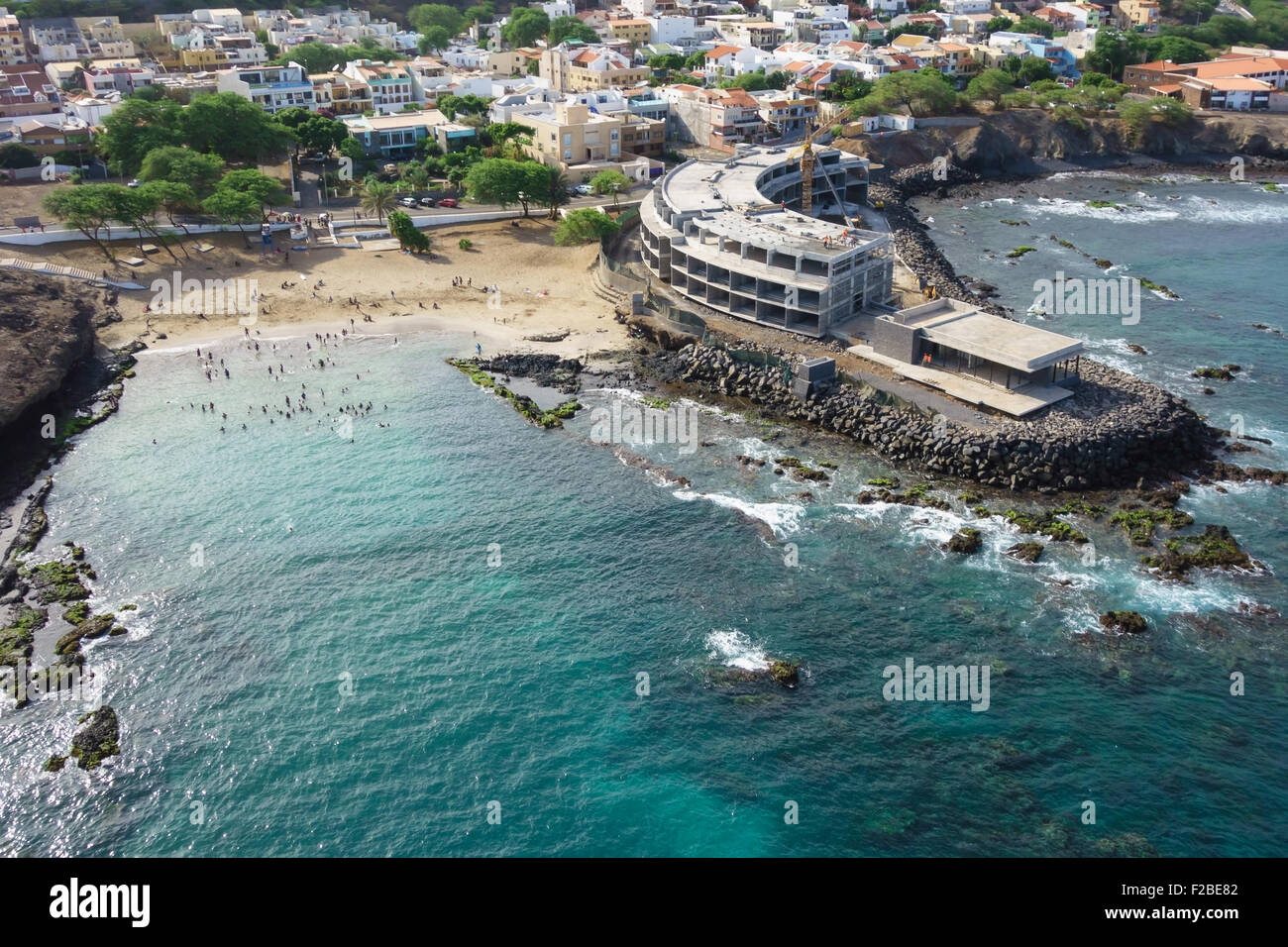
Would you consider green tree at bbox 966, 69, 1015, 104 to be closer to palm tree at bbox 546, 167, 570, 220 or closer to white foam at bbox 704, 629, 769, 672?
palm tree at bbox 546, 167, 570, 220

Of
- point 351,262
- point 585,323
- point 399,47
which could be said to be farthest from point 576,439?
point 399,47

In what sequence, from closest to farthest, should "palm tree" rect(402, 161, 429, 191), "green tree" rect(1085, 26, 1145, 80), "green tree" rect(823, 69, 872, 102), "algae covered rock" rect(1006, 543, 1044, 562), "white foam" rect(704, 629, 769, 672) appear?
"white foam" rect(704, 629, 769, 672), "algae covered rock" rect(1006, 543, 1044, 562), "palm tree" rect(402, 161, 429, 191), "green tree" rect(823, 69, 872, 102), "green tree" rect(1085, 26, 1145, 80)

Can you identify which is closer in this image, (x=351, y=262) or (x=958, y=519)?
(x=958, y=519)

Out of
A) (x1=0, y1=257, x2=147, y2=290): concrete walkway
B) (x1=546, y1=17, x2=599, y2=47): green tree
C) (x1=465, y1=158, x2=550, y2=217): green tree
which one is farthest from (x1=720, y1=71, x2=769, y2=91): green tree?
(x1=0, y1=257, x2=147, y2=290): concrete walkway

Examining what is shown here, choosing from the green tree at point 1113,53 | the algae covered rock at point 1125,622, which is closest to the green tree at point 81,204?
the algae covered rock at point 1125,622

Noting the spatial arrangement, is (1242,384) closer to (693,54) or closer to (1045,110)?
(1045,110)

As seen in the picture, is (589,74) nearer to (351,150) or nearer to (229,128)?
(351,150)
